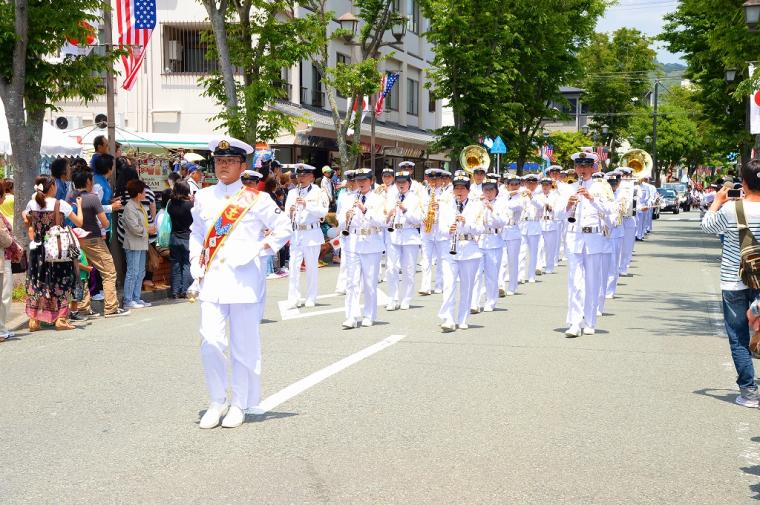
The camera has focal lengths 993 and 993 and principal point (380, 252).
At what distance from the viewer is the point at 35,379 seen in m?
9.09

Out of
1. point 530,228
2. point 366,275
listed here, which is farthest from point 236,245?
point 530,228

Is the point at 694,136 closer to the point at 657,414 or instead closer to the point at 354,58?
the point at 354,58

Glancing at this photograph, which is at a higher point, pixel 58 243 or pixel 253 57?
pixel 253 57

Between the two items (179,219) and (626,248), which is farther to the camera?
(626,248)

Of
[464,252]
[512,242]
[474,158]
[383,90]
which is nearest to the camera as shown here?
[464,252]

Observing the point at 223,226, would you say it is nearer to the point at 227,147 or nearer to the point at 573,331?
the point at 227,147

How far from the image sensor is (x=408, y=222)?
616 inches

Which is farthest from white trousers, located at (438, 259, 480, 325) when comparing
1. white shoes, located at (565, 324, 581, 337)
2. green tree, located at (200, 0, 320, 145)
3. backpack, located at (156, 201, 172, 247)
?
green tree, located at (200, 0, 320, 145)

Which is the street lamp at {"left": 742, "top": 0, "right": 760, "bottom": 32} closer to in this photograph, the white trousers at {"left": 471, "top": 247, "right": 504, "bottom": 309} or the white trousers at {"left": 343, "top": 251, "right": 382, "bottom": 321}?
the white trousers at {"left": 471, "top": 247, "right": 504, "bottom": 309}

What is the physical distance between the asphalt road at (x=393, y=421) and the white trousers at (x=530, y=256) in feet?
23.7

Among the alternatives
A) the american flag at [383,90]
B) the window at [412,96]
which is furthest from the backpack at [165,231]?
the window at [412,96]

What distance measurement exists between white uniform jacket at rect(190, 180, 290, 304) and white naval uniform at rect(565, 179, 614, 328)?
18.5 feet

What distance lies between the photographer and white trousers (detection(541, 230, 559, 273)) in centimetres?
2172

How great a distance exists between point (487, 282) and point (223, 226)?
8.22 m
